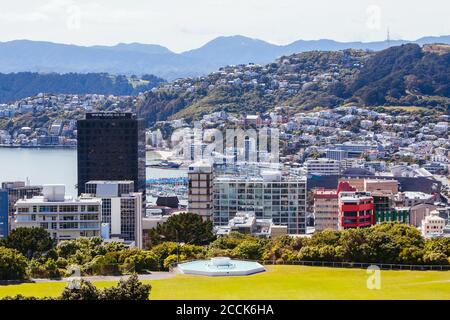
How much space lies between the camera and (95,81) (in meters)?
84.1

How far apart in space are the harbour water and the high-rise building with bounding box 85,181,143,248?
A: 43.7 ft

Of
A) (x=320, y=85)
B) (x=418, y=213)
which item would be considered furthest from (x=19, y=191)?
(x=320, y=85)

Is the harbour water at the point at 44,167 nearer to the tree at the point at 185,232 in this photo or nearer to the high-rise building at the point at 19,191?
the high-rise building at the point at 19,191

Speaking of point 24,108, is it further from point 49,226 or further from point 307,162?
point 49,226

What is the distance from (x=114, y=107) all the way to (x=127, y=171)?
3756cm

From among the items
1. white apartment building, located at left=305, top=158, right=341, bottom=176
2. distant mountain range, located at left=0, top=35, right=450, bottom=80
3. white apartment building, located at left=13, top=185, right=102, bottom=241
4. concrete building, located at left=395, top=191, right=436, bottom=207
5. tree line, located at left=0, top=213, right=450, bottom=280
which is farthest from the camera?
distant mountain range, located at left=0, top=35, right=450, bottom=80

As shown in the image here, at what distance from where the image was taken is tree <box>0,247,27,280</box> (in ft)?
28.0

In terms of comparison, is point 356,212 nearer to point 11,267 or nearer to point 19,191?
point 19,191

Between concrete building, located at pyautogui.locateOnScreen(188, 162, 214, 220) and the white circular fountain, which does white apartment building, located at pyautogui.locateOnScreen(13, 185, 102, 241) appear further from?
concrete building, located at pyautogui.locateOnScreen(188, 162, 214, 220)

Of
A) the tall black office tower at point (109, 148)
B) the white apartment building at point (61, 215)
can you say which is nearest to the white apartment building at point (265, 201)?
the tall black office tower at point (109, 148)

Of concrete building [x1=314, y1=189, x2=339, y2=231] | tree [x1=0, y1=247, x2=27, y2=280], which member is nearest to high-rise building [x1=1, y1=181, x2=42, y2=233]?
concrete building [x1=314, y1=189, x2=339, y2=231]

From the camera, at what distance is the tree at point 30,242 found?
1082 cm

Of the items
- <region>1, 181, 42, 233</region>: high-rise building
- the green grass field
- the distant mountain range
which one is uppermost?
the distant mountain range

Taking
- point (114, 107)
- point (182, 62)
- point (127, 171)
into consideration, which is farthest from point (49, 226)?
point (182, 62)
